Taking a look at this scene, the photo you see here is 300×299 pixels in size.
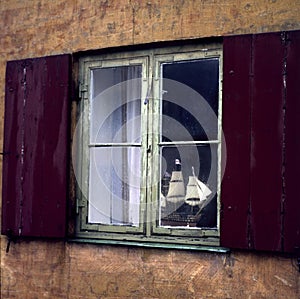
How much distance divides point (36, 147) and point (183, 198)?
1.29 m

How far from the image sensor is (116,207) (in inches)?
211

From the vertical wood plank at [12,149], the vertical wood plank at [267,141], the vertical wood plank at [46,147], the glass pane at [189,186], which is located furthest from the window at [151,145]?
the vertical wood plank at [12,149]

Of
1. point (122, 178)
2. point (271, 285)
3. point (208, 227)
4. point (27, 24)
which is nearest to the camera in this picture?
point (271, 285)

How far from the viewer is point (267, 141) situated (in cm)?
451

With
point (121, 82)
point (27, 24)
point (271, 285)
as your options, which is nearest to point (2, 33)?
point (27, 24)

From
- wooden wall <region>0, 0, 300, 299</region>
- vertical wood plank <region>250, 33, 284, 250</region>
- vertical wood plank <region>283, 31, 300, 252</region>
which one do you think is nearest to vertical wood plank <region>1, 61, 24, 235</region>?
wooden wall <region>0, 0, 300, 299</region>

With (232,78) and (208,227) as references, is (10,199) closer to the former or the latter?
(208,227)

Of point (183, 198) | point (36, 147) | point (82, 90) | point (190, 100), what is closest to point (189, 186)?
point (183, 198)

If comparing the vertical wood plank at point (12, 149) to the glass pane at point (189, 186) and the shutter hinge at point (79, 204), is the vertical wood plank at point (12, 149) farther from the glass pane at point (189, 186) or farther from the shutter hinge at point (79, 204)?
the glass pane at point (189, 186)

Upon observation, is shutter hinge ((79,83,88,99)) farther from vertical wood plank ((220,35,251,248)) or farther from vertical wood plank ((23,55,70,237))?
vertical wood plank ((220,35,251,248))

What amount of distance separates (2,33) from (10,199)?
1.42m

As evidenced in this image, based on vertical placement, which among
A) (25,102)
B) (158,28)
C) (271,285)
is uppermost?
(158,28)

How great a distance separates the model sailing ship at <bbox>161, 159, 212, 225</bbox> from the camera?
4922 mm

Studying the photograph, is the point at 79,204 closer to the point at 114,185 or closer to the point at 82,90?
the point at 114,185
